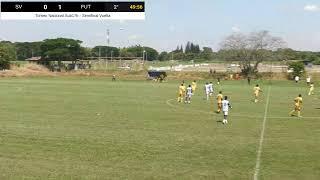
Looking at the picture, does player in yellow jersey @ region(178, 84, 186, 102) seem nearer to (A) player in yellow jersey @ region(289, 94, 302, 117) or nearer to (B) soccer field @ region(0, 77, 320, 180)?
(B) soccer field @ region(0, 77, 320, 180)

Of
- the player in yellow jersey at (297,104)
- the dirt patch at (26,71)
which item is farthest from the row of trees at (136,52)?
the player in yellow jersey at (297,104)

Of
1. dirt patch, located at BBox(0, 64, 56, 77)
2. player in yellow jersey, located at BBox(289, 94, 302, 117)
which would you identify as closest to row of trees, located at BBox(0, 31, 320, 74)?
dirt patch, located at BBox(0, 64, 56, 77)

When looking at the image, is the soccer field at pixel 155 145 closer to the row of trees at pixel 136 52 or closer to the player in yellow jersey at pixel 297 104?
the player in yellow jersey at pixel 297 104

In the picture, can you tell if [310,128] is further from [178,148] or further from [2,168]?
[2,168]

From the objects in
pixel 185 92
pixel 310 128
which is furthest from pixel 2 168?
pixel 185 92

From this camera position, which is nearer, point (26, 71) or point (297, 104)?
point (297, 104)

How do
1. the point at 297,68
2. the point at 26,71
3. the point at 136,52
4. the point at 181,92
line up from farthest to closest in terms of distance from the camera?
the point at 136,52, the point at 26,71, the point at 297,68, the point at 181,92

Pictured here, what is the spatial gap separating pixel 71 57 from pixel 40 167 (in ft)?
388

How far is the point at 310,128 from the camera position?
1025 inches
